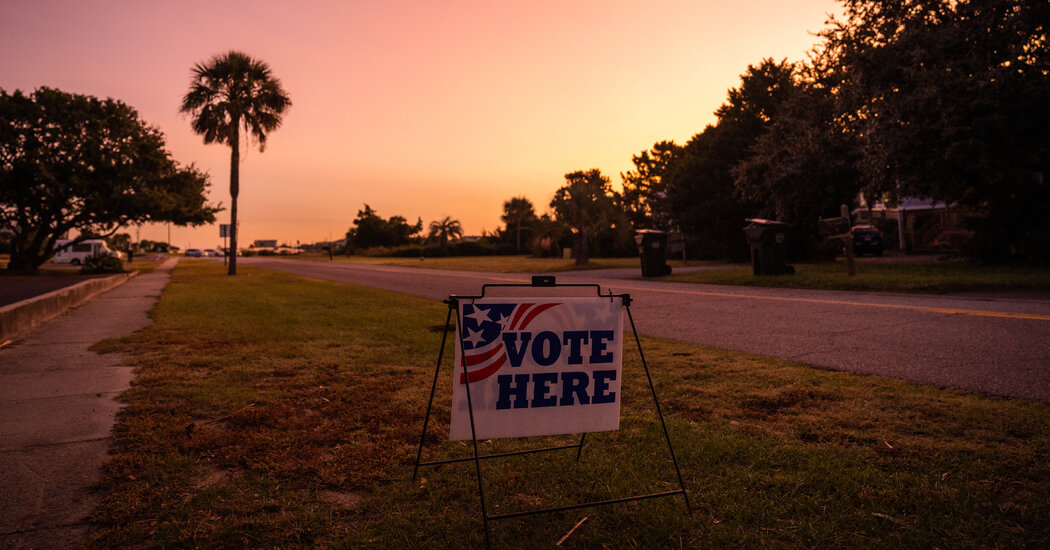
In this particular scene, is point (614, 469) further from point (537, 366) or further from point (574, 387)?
point (537, 366)

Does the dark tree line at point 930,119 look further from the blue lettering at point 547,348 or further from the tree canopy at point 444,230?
the tree canopy at point 444,230

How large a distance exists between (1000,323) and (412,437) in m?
8.32

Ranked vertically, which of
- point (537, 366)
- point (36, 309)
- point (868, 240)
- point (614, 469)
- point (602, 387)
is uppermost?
point (868, 240)

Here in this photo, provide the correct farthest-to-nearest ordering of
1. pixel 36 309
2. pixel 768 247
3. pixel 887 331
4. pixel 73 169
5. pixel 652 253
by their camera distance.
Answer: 1. pixel 73 169
2. pixel 652 253
3. pixel 768 247
4. pixel 36 309
5. pixel 887 331

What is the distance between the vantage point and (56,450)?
3.75 m

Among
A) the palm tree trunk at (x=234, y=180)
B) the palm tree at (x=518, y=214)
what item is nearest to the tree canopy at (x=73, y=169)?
the palm tree trunk at (x=234, y=180)

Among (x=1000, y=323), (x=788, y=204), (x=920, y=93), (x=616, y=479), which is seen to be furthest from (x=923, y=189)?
(x=616, y=479)

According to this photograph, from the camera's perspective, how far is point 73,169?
91.8ft

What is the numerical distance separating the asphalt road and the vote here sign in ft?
12.4

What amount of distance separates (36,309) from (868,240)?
114ft

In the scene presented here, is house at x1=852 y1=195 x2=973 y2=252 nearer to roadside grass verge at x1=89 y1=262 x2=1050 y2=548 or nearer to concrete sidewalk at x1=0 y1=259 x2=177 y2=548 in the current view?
roadside grass verge at x1=89 y1=262 x2=1050 y2=548

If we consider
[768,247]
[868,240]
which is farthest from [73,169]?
[868,240]

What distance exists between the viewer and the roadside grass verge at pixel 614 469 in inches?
102

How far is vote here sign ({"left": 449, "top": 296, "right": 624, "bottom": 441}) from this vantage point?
276 centimetres
